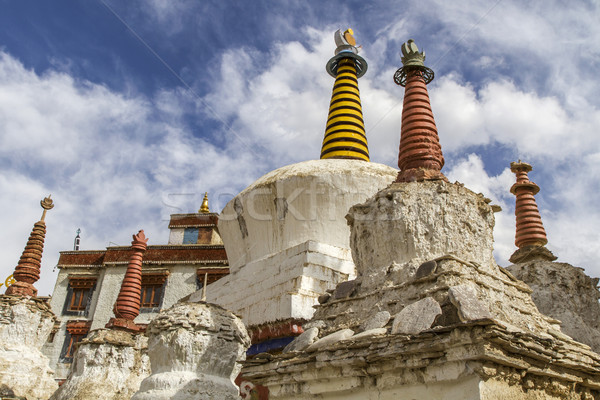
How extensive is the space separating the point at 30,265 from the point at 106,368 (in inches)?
254

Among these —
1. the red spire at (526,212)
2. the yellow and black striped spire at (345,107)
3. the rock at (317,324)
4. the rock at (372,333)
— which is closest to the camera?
the rock at (372,333)

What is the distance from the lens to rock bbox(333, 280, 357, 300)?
7.05m

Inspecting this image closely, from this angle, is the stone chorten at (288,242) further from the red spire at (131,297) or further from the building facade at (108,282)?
the building facade at (108,282)

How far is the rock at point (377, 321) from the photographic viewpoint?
19.3ft

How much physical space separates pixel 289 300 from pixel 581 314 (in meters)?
5.63

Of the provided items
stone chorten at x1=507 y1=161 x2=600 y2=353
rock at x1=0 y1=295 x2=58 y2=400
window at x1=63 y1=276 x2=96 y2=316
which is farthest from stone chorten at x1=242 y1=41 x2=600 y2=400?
window at x1=63 y1=276 x2=96 y2=316

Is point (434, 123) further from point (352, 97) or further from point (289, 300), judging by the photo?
point (352, 97)

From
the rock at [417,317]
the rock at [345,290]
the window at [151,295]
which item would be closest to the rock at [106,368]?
the rock at [345,290]

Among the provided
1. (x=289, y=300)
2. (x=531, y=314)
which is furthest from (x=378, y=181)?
(x=531, y=314)

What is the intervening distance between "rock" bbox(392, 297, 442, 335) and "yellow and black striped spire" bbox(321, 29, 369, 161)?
28.6 ft

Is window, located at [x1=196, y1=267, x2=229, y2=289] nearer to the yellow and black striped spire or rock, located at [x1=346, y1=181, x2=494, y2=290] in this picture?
the yellow and black striped spire

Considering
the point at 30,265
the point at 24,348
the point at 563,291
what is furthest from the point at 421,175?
the point at 30,265

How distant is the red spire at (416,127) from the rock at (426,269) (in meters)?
1.69

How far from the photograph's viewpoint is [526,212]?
12969mm
